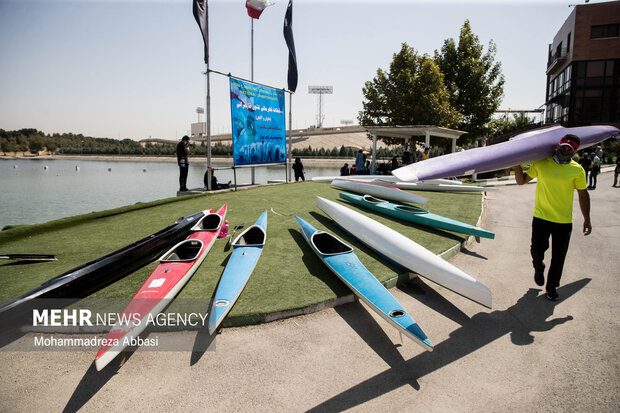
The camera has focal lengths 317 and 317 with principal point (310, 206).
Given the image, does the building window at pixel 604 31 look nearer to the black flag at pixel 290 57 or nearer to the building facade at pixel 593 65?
the building facade at pixel 593 65

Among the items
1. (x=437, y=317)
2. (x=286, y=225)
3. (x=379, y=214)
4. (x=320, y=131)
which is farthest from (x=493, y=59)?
(x=320, y=131)

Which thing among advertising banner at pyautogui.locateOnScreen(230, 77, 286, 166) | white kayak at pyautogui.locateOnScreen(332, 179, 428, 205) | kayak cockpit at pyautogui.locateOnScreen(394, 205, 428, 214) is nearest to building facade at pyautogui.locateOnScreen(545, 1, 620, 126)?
advertising banner at pyautogui.locateOnScreen(230, 77, 286, 166)

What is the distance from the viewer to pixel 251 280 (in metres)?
4.81

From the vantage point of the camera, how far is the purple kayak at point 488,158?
11.7ft

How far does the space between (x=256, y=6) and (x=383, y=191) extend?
11315mm

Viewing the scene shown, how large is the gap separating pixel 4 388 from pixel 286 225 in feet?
17.7

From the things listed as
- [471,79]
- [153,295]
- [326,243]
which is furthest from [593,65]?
[153,295]

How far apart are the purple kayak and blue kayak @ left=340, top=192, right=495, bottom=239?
2.53 m

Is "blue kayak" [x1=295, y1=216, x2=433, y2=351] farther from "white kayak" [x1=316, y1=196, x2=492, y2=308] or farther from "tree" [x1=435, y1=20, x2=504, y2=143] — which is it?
"tree" [x1=435, y1=20, x2=504, y2=143]

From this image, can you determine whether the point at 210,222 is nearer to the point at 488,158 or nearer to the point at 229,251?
the point at 229,251

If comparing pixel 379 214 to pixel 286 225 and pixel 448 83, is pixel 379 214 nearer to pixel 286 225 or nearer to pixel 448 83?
pixel 286 225

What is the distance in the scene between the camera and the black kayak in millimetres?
3596

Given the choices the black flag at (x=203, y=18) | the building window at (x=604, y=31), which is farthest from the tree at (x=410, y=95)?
the building window at (x=604, y=31)

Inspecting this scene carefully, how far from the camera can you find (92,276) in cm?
432
